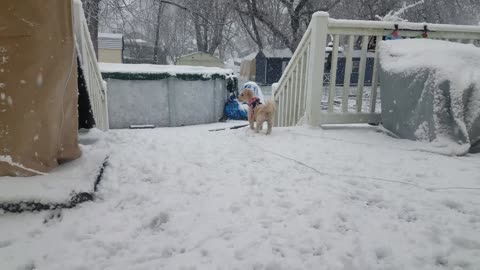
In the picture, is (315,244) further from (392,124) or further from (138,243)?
(392,124)

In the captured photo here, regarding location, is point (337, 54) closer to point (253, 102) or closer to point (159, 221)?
point (253, 102)

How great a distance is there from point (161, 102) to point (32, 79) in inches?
286

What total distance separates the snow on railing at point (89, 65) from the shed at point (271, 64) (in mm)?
19494

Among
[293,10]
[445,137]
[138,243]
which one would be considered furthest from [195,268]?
[293,10]

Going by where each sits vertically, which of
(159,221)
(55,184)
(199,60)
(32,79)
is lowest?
(159,221)

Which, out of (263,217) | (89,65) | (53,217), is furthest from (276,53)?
(53,217)

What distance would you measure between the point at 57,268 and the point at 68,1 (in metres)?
Result: 1.51

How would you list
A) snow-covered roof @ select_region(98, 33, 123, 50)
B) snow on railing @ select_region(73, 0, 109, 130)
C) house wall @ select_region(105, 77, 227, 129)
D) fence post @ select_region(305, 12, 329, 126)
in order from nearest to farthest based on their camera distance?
snow on railing @ select_region(73, 0, 109, 130)
fence post @ select_region(305, 12, 329, 126)
house wall @ select_region(105, 77, 227, 129)
snow-covered roof @ select_region(98, 33, 123, 50)

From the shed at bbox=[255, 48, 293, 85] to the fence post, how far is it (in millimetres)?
19517

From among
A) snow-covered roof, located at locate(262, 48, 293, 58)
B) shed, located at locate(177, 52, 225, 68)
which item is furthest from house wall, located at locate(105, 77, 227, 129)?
snow-covered roof, located at locate(262, 48, 293, 58)

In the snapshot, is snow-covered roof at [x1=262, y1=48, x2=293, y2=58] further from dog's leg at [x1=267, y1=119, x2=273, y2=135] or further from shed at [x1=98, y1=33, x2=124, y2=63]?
dog's leg at [x1=267, y1=119, x2=273, y2=135]

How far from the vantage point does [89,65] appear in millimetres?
3711

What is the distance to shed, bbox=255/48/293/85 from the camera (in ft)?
76.4

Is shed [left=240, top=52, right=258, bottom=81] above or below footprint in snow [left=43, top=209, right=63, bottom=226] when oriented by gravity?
above
